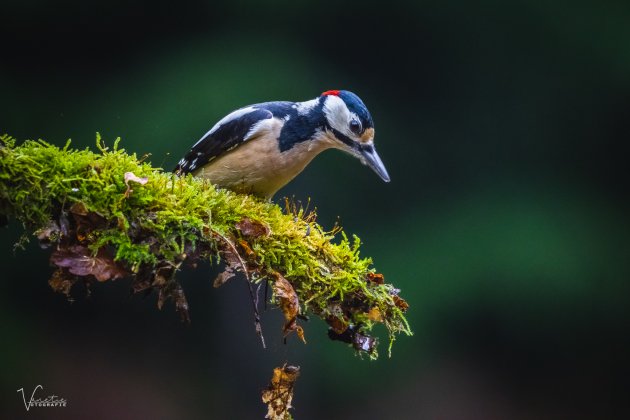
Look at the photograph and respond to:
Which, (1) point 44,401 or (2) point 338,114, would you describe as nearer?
(2) point 338,114

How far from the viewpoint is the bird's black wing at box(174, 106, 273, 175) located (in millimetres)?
3418

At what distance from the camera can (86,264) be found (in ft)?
7.68

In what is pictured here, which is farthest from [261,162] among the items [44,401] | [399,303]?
[44,401]

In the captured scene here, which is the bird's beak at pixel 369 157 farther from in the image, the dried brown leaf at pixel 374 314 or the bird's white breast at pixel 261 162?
the dried brown leaf at pixel 374 314

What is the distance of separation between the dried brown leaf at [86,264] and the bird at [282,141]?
1049 mm

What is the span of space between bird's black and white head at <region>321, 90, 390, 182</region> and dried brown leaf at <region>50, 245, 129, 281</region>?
133 cm

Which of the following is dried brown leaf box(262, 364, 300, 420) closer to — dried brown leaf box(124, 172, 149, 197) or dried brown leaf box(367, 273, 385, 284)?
dried brown leaf box(367, 273, 385, 284)

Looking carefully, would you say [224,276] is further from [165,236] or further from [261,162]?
[261,162]

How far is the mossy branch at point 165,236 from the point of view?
234 cm

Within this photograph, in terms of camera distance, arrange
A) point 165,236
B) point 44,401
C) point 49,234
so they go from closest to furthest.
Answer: point 49,234
point 165,236
point 44,401

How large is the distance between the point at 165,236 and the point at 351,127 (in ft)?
→ 3.90

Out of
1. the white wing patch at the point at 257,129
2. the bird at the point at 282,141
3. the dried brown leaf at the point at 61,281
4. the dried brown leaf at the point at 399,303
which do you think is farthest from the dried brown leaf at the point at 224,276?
the white wing patch at the point at 257,129

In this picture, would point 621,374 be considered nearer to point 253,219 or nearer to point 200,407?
point 200,407

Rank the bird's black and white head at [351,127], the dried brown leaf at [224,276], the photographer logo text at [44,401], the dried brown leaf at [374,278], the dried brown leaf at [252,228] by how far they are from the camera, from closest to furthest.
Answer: the dried brown leaf at [224,276], the dried brown leaf at [252,228], the dried brown leaf at [374,278], the bird's black and white head at [351,127], the photographer logo text at [44,401]
